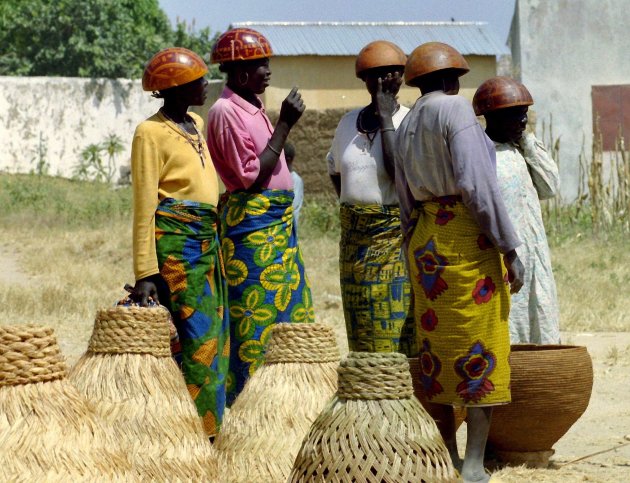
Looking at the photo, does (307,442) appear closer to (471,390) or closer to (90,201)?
(471,390)

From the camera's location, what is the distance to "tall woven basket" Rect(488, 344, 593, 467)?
15.8 ft

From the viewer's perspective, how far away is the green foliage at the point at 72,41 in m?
26.6

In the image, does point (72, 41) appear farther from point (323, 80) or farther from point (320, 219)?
point (320, 219)

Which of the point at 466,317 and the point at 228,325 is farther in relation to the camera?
the point at 228,325

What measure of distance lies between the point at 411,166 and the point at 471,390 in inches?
34.5

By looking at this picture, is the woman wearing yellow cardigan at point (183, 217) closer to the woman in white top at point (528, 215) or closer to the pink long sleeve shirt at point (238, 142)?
the pink long sleeve shirt at point (238, 142)

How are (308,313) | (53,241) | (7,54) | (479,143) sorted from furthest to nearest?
(7,54), (53,241), (308,313), (479,143)

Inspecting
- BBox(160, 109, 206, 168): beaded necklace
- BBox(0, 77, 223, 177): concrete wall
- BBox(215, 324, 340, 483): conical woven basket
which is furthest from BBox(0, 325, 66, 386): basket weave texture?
BBox(0, 77, 223, 177): concrete wall

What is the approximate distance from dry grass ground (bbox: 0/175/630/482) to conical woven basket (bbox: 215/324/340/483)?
0.96m

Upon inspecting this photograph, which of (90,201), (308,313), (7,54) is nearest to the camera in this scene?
(308,313)

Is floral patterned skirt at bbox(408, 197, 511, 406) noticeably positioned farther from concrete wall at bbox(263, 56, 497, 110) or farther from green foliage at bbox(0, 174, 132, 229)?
concrete wall at bbox(263, 56, 497, 110)

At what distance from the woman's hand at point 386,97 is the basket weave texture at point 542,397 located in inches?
45.6

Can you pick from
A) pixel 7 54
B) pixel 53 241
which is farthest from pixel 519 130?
pixel 7 54

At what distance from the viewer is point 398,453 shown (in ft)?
10.1
